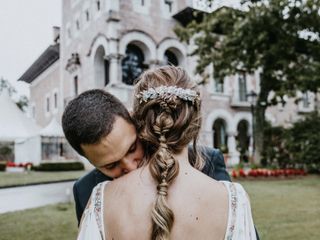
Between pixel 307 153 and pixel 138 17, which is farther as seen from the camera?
pixel 138 17

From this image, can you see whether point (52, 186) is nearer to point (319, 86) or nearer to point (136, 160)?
point (319, 86)

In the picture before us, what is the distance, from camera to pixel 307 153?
1850cm

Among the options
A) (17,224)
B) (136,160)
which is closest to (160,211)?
(136,160)

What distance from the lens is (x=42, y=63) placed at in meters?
34.4

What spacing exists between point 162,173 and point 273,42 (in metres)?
16.3

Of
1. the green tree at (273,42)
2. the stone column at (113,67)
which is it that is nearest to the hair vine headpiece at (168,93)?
the green tree at (273,42)

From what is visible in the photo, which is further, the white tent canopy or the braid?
the white tent canopy

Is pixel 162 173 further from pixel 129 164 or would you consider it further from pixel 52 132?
pixel 52 132

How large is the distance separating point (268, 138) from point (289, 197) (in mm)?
12488

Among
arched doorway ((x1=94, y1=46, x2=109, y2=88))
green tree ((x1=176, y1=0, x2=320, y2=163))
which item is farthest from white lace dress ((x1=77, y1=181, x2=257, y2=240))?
arched doorway ((x1=94, y1=46, x2=109, y2=88))

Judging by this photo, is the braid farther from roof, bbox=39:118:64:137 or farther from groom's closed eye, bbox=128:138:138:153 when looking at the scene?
roof, bbox=39:118:64:137

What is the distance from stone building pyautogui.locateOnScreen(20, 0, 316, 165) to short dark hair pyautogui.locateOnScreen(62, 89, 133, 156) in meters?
16.9

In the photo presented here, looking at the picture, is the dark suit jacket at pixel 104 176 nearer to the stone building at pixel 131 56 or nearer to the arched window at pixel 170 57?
the stone building at pixel 131 56

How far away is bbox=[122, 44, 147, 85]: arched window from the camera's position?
2291 centimetres
